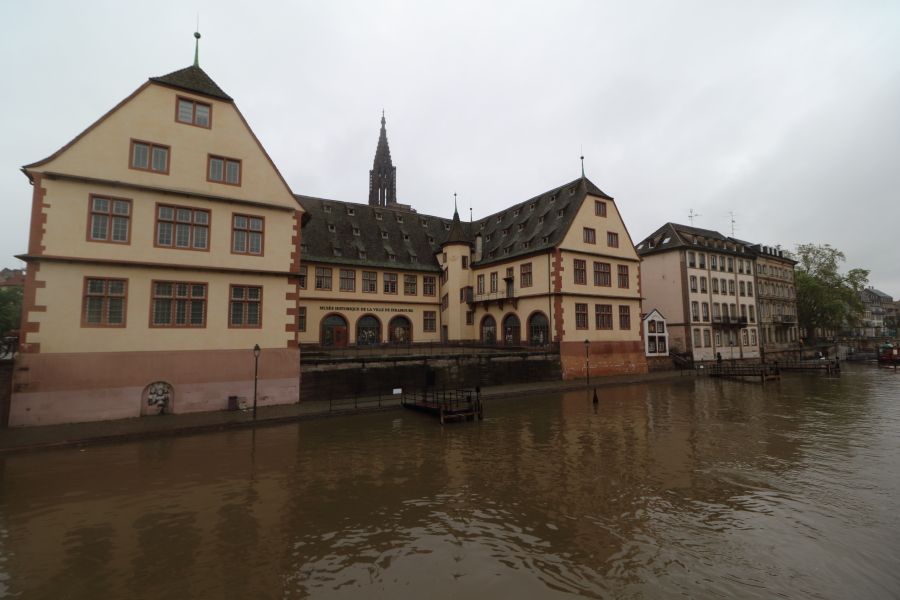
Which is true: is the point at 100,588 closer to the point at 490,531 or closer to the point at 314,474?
the point at 314,474

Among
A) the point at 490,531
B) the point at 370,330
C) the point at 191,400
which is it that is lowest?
the point at 490,531

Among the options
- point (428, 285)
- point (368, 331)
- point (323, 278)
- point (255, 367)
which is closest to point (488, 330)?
point (428, 285)

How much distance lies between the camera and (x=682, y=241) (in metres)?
47.2

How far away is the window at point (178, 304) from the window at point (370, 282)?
1866 centimetres

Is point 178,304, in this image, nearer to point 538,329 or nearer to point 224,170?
point 224,170

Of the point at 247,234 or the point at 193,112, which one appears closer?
the point at 193,112

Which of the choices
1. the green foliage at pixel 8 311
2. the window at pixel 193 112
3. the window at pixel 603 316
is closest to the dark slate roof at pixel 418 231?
the window at pixel 603 316

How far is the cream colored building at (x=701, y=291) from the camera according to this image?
46.5 metres

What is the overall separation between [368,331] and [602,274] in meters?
22.0

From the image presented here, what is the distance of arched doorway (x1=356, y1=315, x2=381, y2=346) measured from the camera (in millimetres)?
37881

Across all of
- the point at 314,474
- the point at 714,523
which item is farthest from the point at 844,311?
the point at 314,474

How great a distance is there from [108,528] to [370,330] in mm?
30013

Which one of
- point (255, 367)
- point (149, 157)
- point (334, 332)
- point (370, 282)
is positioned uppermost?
point (149, 157)

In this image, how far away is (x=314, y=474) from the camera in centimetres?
1238
